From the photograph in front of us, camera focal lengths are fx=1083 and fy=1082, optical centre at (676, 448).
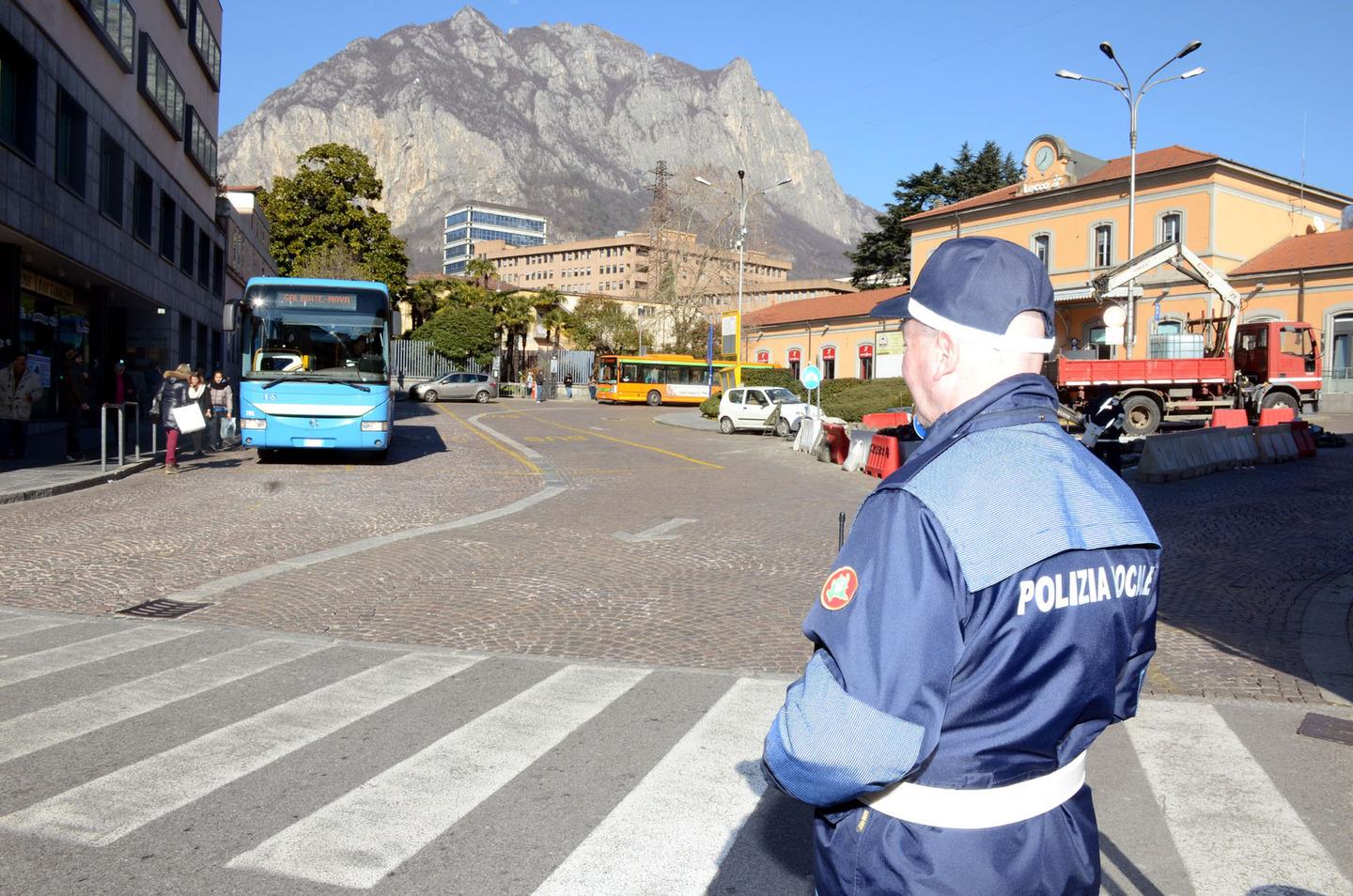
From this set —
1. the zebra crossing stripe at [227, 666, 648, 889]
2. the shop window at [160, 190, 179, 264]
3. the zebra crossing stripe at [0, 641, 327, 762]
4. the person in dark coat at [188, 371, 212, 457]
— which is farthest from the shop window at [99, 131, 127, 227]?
the zebra crossing stripe at [227, 666, 648, 889]

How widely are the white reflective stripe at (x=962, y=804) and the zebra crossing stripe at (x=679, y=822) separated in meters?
2.04

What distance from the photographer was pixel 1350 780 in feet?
15.6

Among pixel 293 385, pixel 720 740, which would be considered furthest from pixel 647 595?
pixel 293 385

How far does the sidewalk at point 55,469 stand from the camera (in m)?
14.3

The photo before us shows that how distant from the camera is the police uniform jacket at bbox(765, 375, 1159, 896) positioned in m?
1.62

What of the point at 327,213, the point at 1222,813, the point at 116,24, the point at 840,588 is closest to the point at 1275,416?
the point at 1222,813

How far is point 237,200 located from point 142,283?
23.8 metres

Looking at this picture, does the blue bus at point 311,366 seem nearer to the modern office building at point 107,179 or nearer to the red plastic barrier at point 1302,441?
the modern office building at point 107,179

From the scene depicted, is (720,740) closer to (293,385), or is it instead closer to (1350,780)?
(1350,780)

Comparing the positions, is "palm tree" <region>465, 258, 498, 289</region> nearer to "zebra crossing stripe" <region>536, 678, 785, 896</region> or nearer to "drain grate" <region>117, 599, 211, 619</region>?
"drain grate" <region>117, 599, 211, 619</region>

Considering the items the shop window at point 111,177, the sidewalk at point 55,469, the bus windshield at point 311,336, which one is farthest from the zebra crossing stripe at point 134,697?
the shop window at point 111,177

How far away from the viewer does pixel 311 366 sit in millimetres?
19297

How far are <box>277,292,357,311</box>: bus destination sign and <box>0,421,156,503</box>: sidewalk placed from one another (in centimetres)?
366

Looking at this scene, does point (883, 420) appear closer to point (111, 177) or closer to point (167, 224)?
point (111, 177)
